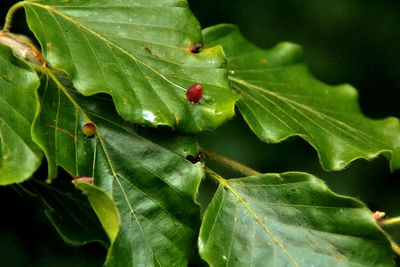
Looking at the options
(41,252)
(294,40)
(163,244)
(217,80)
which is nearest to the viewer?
(163,244)

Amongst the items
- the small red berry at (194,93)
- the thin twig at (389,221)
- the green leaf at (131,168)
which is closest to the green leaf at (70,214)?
the green leaf at (131,168)

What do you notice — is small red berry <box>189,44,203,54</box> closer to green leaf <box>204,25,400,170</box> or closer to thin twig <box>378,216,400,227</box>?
green leaf <box>204,25,400,170</box>

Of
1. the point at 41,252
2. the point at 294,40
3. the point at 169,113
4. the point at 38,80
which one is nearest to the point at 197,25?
the point at 169,113

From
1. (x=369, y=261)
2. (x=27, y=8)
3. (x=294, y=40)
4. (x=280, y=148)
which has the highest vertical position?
(x=27, y=8)

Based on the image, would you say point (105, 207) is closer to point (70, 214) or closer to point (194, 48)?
point (194, 48)

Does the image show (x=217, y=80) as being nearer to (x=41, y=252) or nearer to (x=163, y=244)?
(x=163, y=244)

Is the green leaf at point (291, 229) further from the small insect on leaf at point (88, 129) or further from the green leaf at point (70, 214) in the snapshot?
the green leaf at point (70, 214)

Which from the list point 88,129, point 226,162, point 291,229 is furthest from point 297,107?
point 88,129
